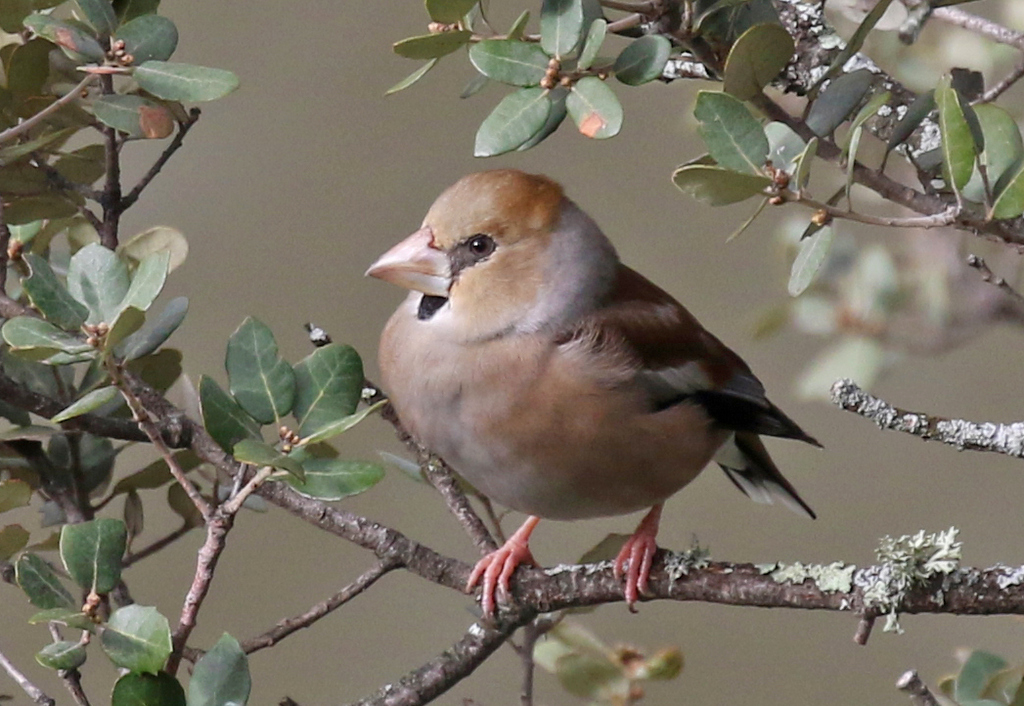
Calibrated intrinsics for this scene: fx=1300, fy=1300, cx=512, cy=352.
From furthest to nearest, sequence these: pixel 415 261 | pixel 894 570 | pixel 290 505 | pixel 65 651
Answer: pixel 415 261
pixel 290 505
pixel 894 570
pixel 65 651

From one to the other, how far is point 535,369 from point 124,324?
2.16 feet

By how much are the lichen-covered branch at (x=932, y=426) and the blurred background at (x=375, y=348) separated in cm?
202

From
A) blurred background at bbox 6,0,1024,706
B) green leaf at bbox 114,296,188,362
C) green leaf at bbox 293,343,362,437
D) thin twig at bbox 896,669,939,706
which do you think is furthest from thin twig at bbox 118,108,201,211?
blurred background at bbox 6,0,1024,706

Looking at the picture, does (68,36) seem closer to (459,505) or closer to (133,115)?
(133,115)

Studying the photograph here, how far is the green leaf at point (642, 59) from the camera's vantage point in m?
1.01

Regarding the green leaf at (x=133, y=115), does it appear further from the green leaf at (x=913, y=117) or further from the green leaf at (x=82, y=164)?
the green leaf at (x=913, y=117)

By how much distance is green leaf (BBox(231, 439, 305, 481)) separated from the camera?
3.05ft

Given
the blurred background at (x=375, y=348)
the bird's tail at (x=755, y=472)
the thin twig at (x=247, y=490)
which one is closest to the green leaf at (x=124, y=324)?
the thin twig at (x=247, y=490)

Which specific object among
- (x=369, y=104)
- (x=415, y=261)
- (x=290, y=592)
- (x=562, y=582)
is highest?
(x=415, y=261)

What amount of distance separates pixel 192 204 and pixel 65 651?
2.46 m

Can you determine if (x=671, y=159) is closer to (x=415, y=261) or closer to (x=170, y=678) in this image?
(x=415, y=261)

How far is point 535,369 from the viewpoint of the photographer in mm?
1521

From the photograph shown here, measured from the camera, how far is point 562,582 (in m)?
1.36

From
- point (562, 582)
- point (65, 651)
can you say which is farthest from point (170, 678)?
point (562, 582)
